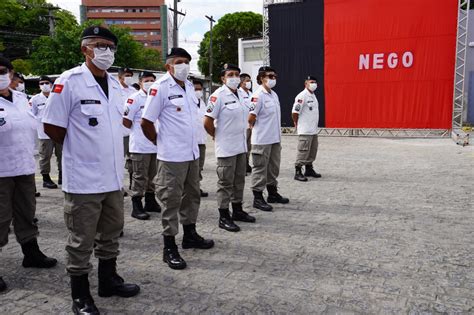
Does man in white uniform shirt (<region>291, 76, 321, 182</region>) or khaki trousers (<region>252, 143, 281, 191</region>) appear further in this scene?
man in white uniform shirt (<region>291, 76, 321, 182</region>)

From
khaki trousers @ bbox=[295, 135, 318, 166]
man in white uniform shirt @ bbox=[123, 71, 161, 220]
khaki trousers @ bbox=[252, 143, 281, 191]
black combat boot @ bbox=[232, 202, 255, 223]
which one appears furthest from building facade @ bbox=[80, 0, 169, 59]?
black combat boot @ bbox=[232, 202, 255, 223]

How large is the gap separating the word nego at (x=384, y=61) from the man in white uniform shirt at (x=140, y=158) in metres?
11.5

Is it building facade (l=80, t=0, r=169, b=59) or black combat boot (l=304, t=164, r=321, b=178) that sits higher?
building facade (l=80, t=0, r=169, b=59)

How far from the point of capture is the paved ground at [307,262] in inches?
121

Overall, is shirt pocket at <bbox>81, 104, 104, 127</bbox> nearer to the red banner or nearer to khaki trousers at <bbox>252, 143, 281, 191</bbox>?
khaki trousers at <bbox>252, 143, 281, 191</bbox>

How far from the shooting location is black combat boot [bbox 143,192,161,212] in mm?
5809

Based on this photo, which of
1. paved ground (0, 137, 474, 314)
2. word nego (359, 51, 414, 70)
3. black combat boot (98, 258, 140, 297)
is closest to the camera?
paved ground (0, 137, 474, 314)

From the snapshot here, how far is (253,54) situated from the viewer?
99.1 ft

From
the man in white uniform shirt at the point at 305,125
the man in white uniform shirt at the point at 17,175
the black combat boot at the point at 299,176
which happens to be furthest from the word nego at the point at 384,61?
the man in white uniform shirt at the point at 17,175

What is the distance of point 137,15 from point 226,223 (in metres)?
89.7

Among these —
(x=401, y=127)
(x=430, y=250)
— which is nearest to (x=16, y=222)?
(x=430, y=250)

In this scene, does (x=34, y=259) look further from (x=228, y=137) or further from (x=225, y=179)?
(x=228, y=137)

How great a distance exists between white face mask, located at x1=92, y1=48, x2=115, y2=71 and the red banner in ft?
45.6

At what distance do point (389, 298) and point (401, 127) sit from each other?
13.3m
